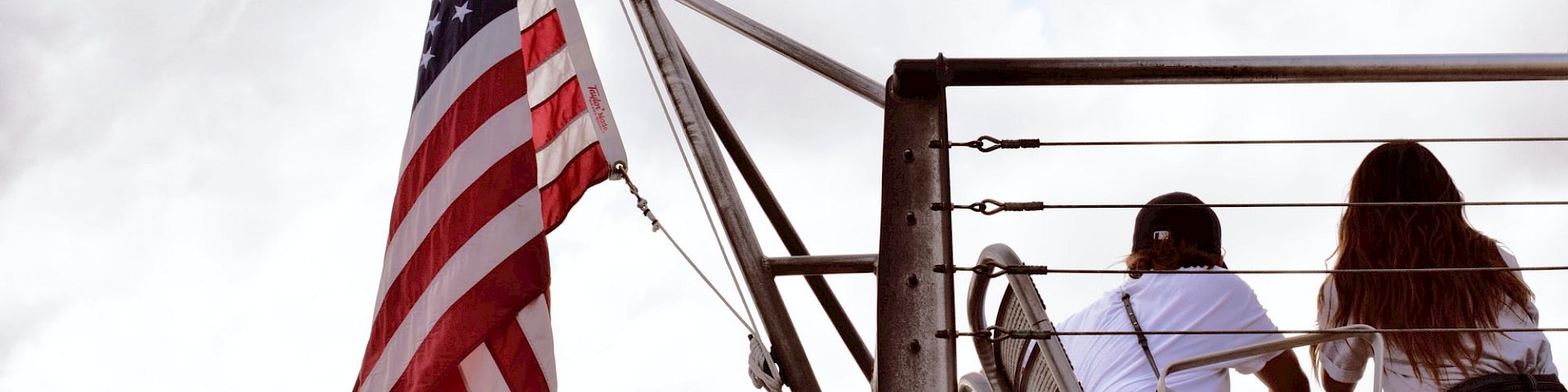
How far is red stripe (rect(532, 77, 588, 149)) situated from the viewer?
15.0 ft

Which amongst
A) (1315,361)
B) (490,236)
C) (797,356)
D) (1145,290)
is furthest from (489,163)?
(1315,361)

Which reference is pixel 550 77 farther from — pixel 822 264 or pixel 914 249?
pixel 914 249

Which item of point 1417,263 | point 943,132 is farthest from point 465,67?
point 1417,263

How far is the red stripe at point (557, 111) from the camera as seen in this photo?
4.56 meters

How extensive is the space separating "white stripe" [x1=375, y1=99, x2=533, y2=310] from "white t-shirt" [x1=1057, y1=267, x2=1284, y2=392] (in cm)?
229

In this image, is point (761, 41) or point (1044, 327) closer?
point (1044, 327)

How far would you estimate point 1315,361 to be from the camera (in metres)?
2.76

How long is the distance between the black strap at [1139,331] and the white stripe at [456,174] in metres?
2.31

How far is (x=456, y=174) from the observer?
14.6 ft

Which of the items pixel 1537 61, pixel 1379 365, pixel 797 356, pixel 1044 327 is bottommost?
pixel 1379 365

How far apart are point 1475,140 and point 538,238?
9.29 ft

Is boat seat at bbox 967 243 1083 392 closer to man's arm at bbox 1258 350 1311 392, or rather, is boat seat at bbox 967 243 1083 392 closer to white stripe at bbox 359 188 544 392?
man's arm at bbox 1258 350 1311 392

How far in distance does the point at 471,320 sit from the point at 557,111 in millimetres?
834

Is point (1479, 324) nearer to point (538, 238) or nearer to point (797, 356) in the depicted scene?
point (797, 356)
